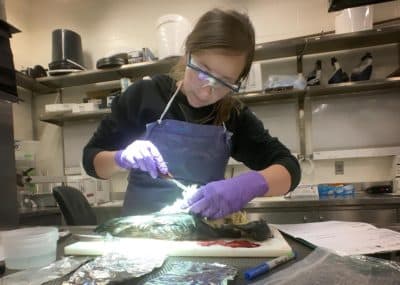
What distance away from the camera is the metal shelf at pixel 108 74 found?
99.6 inches

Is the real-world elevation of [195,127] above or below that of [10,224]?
above

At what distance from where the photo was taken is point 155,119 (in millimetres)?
1100

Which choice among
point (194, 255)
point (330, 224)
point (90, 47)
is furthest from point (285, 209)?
point (90, 47)

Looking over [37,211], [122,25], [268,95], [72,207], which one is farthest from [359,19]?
[37,211]

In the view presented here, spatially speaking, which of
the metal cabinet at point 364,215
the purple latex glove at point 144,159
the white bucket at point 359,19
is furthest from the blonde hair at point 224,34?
the white bucket at point 359,19

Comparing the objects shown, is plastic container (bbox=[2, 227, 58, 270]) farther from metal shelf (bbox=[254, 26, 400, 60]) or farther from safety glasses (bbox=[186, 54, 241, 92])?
metal shelf (bbox=[254, 26, 400, 60])

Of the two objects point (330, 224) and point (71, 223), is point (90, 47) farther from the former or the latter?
point (330, 224)

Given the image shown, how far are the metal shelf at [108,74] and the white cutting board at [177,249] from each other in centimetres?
192

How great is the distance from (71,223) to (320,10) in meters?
2.43

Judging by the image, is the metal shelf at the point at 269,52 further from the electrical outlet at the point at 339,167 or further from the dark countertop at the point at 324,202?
the dark countertop at the point at 324,202

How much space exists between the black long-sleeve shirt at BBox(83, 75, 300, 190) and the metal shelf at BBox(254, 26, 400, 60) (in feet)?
4.54

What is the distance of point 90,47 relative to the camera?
300 cm

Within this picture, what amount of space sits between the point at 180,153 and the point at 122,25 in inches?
91.1

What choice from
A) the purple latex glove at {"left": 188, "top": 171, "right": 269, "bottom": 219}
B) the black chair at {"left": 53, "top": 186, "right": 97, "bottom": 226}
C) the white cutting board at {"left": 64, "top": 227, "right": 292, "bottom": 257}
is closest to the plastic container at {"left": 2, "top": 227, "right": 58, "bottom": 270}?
the white cutting board at {"left": 64, "top": 227, "right": 292, "bottom": 257}
